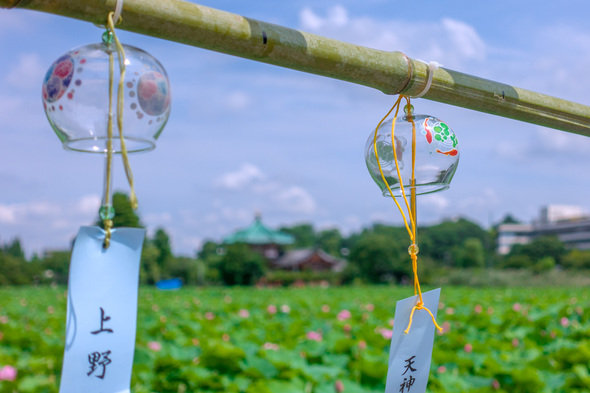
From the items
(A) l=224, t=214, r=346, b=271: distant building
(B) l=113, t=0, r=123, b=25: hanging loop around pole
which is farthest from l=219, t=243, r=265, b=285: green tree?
(B) l=113, t=0, r=123, b=25: hanging loop around pole

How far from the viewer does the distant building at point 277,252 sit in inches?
1516

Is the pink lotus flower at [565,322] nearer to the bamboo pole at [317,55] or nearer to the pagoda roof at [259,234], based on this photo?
the bamboo pole at [317,55]

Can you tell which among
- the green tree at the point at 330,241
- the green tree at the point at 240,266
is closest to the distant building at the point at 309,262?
the green tree at the point at 330,241

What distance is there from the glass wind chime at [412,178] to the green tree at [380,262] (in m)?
23.3

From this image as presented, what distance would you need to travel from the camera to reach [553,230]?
169 feet

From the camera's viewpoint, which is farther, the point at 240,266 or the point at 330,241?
the point at 330,241

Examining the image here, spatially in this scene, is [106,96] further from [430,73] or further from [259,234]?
[259,234]

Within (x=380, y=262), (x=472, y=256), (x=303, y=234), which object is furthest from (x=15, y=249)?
(x=303, y=234)

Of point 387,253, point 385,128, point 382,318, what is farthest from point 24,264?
point 385,128

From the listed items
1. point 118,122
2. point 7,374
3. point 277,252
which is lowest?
point 7,374

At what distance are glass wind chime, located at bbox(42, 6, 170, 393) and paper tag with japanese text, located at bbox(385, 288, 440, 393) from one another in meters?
0.33

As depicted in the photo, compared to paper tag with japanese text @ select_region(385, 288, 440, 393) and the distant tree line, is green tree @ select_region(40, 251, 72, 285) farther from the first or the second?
paper tag with japanese text @ select_region(385, 288, 440, 393)

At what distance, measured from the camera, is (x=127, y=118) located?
63 centimetres

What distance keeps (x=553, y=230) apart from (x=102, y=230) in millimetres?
55850
